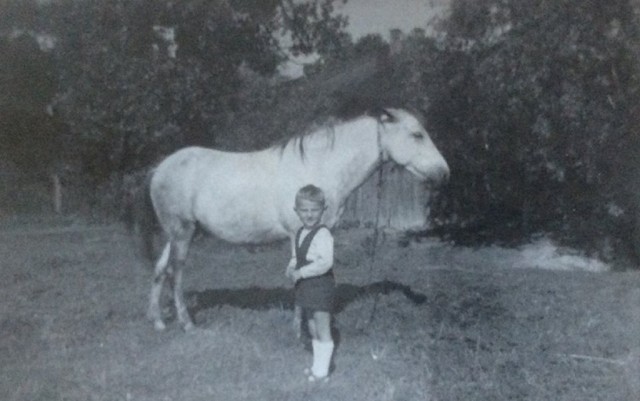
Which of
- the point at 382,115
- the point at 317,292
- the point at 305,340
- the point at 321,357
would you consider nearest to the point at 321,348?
the point at 321,357

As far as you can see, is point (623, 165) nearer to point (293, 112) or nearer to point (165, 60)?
point (293, 112)

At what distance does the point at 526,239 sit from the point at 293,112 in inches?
64.3

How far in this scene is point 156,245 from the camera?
3.38m

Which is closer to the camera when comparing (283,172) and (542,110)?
(283,172)

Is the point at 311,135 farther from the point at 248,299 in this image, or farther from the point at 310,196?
the point at 248,299

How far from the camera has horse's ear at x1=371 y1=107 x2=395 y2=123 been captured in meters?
3.04

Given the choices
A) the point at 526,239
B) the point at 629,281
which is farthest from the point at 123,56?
the point at 629,281

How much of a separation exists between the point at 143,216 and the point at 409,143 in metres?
1.21

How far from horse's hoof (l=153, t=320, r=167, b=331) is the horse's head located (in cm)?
120

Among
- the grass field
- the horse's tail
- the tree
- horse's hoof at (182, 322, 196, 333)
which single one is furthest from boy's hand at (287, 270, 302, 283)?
the tree

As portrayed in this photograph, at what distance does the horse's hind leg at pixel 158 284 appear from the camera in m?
3.17

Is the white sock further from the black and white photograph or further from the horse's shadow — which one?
the horse's shadow

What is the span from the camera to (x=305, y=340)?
2.99 meters

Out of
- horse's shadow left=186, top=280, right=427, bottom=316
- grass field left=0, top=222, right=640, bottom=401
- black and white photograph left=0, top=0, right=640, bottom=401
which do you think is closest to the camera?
grass field left=0, top=222, right=640, bottom=401
